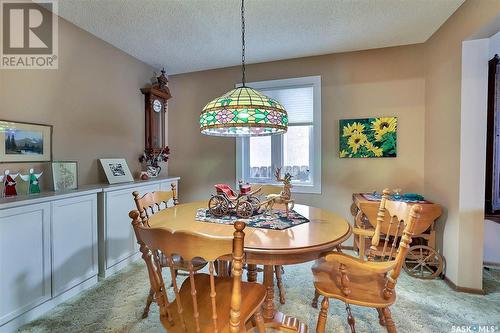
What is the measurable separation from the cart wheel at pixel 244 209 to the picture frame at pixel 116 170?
5.83ft

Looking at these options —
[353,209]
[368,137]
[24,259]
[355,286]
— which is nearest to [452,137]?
[368,137]

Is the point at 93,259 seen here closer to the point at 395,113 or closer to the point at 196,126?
the point at 196,126

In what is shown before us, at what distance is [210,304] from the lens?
48.1 inches

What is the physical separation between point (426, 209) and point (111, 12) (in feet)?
11.7

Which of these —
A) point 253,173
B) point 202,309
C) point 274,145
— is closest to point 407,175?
point 274,145

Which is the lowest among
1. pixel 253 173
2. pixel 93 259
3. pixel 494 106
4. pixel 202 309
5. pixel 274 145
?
pixel 93 259

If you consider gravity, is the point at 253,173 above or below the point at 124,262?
above

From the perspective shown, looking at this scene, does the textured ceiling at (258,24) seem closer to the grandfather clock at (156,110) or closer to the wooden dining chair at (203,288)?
the grandfather clock at (156,110)

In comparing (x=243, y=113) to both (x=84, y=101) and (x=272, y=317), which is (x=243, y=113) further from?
(x=84, y=101)

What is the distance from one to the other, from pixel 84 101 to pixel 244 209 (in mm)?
2208

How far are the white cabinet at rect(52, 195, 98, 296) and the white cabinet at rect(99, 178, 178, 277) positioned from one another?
81mm

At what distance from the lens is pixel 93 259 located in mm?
2312

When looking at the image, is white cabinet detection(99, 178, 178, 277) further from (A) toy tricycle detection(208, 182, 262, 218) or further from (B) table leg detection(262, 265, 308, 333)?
(B) table leg detection(262, 265, 308, 333)

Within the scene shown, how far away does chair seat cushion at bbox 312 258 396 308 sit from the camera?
4.25 ft
